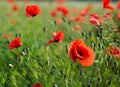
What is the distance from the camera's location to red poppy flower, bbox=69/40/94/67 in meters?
2.52

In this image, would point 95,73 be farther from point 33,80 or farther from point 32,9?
point 32,9

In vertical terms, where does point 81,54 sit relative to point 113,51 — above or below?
above

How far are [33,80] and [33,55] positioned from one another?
23.0 inches

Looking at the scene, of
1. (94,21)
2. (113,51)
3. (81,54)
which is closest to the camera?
(81,54)

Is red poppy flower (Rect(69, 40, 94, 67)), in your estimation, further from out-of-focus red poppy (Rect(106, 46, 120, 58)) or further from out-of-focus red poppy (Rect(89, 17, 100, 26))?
out-of-focus red poppy (Rect(89, 17, 100, 26))

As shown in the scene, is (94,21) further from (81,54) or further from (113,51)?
(81,54)

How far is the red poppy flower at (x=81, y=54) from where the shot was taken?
2518 mm

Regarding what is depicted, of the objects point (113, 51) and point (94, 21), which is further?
point (94, 21)

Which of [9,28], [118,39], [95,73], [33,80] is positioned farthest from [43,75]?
[9,28]

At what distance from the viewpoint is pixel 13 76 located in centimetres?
331

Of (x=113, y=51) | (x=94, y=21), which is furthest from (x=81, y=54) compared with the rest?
(x=94, y=21)

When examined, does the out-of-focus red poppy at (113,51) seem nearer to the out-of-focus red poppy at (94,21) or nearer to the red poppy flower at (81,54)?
the out-of-focus red poppy at (94,21)

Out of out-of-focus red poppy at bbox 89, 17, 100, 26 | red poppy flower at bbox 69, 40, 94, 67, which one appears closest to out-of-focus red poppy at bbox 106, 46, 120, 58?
out-of-focus red poppy at bbox 89, 17, 100, 26

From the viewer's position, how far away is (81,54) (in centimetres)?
262
